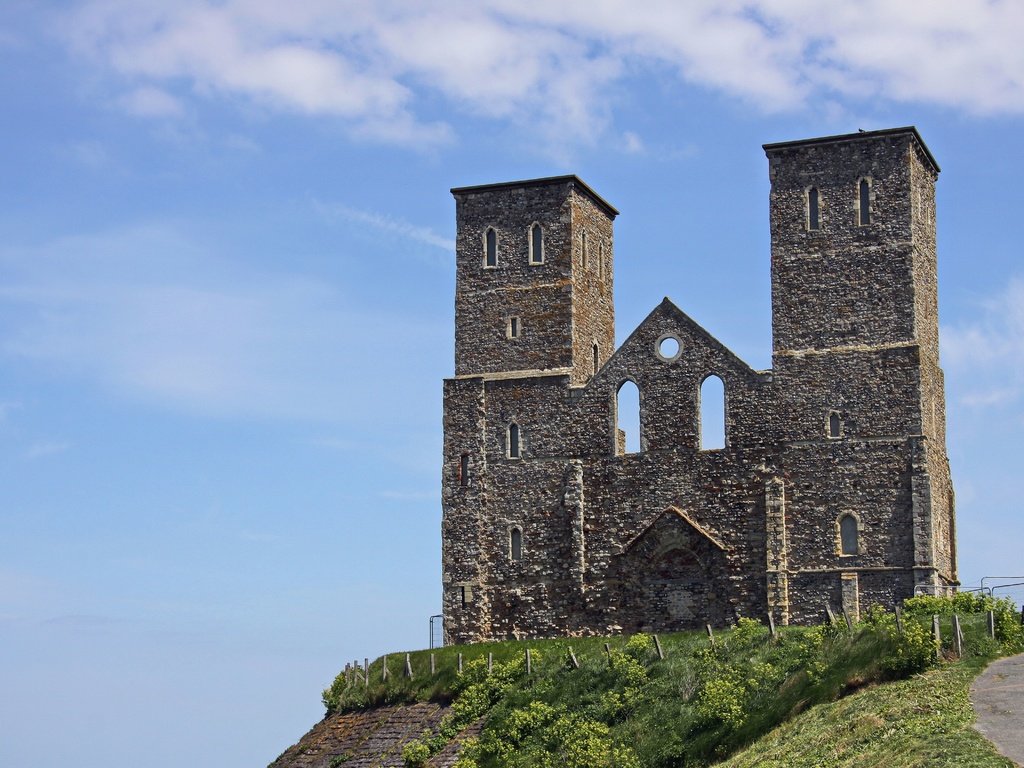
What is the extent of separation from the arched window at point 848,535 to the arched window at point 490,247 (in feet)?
46.6

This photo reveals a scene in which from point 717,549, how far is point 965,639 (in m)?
14.2

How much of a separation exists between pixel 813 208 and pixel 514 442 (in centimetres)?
1165

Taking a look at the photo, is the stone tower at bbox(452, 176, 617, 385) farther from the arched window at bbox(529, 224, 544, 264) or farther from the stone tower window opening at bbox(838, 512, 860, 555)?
the stone tower window opening at bbox(838, 512, 860, 555)

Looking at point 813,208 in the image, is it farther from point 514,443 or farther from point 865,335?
point 514,443

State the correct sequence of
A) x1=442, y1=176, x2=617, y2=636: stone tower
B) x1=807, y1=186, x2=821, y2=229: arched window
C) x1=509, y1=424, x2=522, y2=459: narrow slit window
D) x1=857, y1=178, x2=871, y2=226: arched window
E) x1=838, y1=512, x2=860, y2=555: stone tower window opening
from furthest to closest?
1. x1=509, y1=424, x2=522, y2=459: narrow slit window
2. x1=442, y1=176, x2=617, y2=636: stone tower
3. x1=807, y1=186, x2=821, y2=229: arched window
4. x1=857, y1=178, x2=871, y2=226: arched window
5. x1=838, y1=512, x2=860, y2=555: stone tower window opening

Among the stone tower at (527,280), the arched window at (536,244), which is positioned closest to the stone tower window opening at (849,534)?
the stone tower at (527,280)

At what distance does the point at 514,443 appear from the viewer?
62375 millimetres

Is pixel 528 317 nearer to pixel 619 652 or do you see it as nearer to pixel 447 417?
pixel 447 417

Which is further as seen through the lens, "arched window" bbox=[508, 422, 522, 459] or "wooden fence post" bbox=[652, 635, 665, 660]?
"arched window" bbox=[508, 422, 522, 459]

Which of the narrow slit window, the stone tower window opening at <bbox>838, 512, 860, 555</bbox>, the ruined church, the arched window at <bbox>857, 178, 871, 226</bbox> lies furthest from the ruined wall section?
the arched window at <bbox>857, 178, 871, 226</bbox>

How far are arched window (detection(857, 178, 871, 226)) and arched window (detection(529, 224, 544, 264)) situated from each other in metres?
10.2

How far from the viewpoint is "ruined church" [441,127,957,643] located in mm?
58031

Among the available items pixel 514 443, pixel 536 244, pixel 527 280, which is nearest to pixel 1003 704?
pixel 514 443

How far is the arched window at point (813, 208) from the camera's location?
60.4 m
